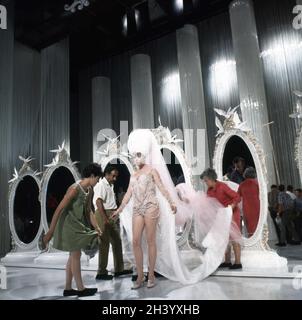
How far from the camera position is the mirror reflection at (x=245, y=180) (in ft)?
13.9

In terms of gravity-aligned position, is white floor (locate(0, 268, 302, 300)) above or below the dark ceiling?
below

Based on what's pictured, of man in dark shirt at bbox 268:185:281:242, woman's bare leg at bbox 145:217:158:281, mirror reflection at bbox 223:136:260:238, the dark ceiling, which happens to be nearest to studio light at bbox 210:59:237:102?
the dark ceiling

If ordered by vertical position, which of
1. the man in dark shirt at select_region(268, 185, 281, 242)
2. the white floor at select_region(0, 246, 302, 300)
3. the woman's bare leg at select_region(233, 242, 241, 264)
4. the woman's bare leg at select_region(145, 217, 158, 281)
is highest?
the man in dark shirt at select_region(268, 185, 281, 242)

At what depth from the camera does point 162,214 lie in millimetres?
3480

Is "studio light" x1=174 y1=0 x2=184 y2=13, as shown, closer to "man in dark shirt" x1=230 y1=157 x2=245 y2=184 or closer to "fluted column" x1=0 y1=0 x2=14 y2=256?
"fluted column" x1=0 y1=0 x2=14 y2=256

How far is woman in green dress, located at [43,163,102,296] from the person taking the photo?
2869mm

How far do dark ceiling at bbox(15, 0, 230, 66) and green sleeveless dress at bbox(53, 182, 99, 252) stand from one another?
6747 mm

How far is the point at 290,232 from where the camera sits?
247 inches

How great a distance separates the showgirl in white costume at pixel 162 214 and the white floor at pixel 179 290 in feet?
0.49

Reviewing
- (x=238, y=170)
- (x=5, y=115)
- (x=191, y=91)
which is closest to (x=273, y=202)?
(x=238, y=170)

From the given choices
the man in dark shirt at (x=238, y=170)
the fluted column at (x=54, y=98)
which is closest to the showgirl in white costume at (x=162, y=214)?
the man in dark shirt at (x=238, y=170)

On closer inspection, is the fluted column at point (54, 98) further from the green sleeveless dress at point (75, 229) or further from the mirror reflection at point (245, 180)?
the green sleeveless dress at point (75, 229)

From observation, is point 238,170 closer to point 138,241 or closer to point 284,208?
point 284,208
